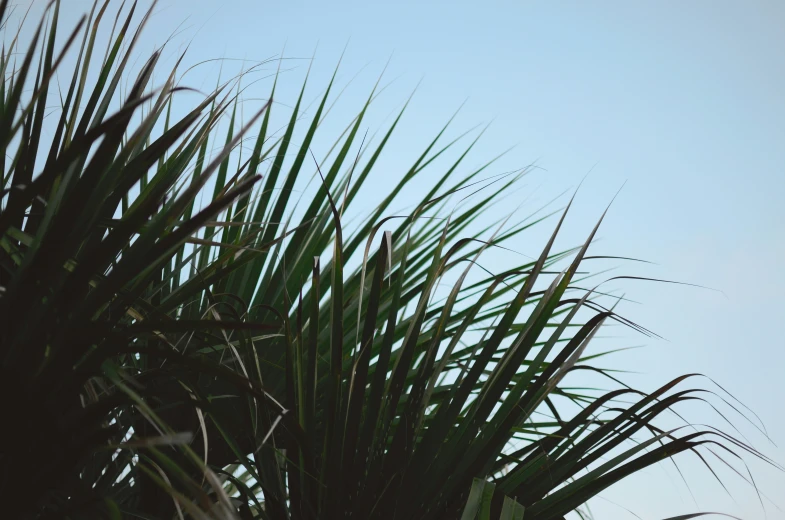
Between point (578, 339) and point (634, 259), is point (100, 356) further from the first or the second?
point (634, 259)

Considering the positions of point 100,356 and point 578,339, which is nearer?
point 100,356

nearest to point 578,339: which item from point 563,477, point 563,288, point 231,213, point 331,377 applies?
point 563,288

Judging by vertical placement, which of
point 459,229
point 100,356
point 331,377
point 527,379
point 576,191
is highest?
point 459,229

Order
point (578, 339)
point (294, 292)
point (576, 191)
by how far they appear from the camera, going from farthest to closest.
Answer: point (294, 292) → point (576, 191) → point (578, 339)

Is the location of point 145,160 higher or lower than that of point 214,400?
higher

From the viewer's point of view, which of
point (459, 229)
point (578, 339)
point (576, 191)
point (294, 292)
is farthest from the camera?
point (459, 229)

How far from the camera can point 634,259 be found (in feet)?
3.64

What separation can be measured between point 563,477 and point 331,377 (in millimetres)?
Answer: 338

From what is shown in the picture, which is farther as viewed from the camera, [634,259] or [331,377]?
[634,259]

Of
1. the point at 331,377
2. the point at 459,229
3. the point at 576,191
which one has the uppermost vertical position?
the point at 459,229

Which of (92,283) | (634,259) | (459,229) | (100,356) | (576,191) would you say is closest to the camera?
(100,356)

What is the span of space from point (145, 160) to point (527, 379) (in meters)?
0.53

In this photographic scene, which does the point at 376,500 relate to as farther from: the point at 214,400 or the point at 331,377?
the point at 214,400

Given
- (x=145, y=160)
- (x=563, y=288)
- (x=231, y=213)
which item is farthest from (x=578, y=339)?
(x=231, y=213)
